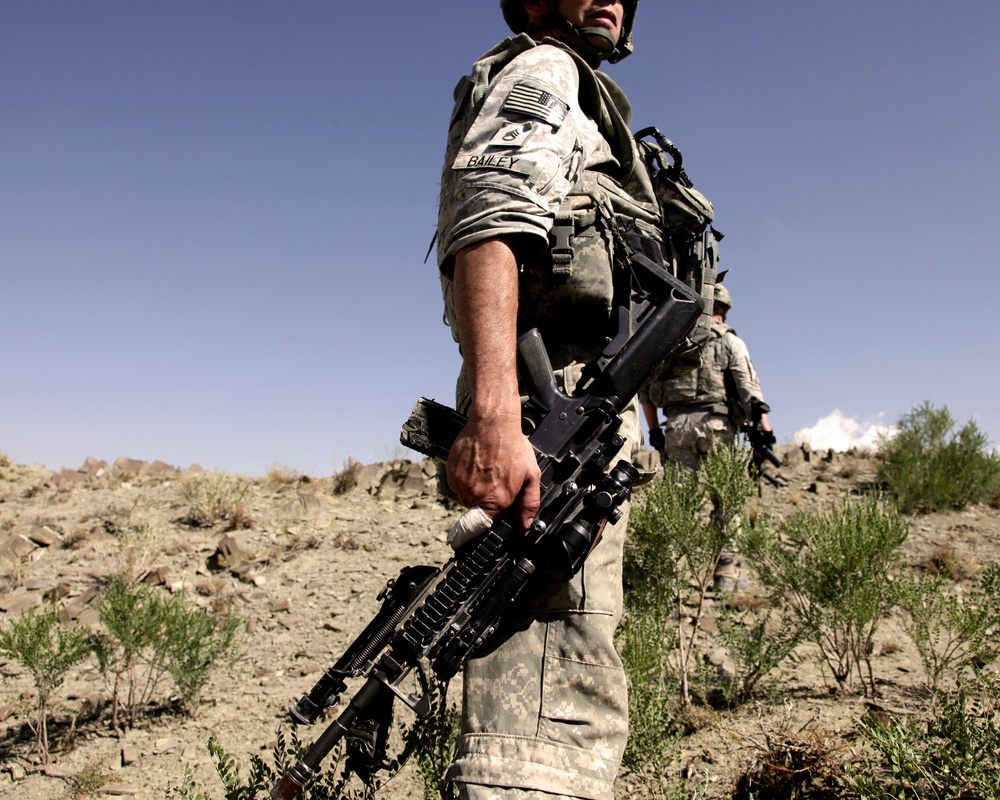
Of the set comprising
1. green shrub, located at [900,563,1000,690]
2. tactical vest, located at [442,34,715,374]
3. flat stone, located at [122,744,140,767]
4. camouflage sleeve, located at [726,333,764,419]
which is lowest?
flat stone, located at [122,744,140,767]

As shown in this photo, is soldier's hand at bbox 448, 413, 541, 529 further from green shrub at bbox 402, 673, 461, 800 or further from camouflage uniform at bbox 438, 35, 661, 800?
green shrub at bbox 402, 673, 461, 800

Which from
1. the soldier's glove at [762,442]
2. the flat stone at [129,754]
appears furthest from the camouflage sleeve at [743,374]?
the flat stone at [129,754]

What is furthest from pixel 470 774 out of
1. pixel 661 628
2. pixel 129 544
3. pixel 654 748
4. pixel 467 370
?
pixel 129 544

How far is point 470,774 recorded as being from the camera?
1.57 metres

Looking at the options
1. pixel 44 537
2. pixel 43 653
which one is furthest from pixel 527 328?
pixel 44 537

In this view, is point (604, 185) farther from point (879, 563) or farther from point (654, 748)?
point (879, 563)

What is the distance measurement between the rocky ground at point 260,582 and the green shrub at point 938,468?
0.32m

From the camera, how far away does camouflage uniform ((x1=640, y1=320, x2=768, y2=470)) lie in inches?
269

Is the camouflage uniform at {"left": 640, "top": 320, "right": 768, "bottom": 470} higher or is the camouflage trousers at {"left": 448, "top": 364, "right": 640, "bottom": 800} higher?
the camouflage uniform at {"left": 640, "top": 320, "right": 768, "bottom": 470}

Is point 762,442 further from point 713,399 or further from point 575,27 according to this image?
point 575,27

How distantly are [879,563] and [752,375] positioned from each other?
3.39 meters

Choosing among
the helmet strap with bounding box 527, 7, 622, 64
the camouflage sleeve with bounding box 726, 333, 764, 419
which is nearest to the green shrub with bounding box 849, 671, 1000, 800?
the helmet strap with bounding box 527, 7, 622, 64

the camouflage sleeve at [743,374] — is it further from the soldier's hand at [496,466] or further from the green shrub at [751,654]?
the soldier's hand at [496,466]

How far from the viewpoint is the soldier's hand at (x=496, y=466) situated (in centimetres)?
159
